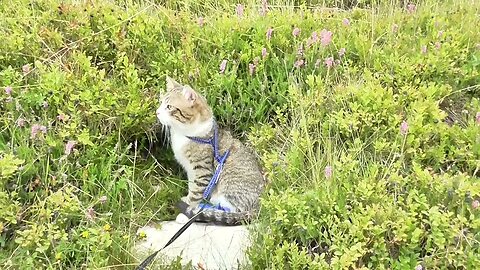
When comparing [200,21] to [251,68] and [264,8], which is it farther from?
[251,68]

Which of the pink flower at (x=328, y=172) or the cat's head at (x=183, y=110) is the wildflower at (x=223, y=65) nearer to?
the cat's head at (x=183, y=110)

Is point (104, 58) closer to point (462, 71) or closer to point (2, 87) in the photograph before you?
point (2, 87)

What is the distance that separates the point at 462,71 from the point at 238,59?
1.64 meters

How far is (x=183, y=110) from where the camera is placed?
12.1 ft

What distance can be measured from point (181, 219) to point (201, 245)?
0.32 meters

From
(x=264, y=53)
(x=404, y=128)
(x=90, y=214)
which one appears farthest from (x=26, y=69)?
(x=404, y=128)

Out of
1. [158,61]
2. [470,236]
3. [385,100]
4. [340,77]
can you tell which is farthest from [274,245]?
[158,61]

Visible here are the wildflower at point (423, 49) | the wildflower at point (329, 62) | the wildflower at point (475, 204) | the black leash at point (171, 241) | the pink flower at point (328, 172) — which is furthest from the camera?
the wildflower at point (423, 49)

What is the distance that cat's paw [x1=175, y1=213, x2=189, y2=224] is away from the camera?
3518mm

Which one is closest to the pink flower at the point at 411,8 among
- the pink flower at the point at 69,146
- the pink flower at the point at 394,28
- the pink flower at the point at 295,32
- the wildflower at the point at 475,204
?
the pink flower at the point at 394,28

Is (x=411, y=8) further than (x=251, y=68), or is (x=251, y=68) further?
(x=411, y=8)

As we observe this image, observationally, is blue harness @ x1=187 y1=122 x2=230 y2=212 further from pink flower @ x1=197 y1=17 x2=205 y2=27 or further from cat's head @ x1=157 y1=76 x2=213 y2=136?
pink flower @ x1=197 y1=17 x2=205 y2=27

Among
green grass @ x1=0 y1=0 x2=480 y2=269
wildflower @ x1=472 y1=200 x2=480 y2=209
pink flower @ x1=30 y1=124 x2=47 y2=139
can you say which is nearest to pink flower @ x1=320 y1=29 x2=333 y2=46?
green grass @ x1=0 y1=0 x2=480 y2=269

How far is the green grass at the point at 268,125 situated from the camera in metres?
2.87
